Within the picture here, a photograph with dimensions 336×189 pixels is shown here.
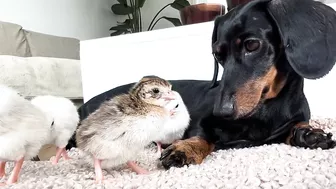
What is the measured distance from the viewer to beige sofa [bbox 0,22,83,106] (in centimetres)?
204

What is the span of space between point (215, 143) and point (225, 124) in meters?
0.07

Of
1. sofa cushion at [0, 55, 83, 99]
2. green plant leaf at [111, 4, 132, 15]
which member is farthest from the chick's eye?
green plant leaf at [111, 4, 132, 15]

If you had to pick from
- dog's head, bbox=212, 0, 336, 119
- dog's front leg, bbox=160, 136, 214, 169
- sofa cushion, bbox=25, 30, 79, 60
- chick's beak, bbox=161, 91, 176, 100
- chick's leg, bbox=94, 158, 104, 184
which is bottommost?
dog's front leg, bbox=160, 136, 214, 169

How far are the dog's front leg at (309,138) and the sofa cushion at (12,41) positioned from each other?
1963 mm

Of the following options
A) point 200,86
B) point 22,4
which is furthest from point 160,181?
point 22,4

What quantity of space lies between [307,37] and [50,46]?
2.17 metres

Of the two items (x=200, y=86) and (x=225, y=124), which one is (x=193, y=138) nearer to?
(x=225, y=124)

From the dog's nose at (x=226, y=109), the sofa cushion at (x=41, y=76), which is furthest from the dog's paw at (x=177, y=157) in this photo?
the sofa cushion at (x=41, y=76)

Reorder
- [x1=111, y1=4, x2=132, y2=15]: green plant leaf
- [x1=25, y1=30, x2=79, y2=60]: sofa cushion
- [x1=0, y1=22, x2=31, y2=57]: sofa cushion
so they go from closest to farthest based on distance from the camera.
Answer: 1. [x1=0, y1=22, x2=31, y2=57]: sofa cushion
2. [x1=25, y1=30, x2=79, y2=60]: sofa cushion
3. [x1=111, y1=4, x2=132, y2=15]: green plant leaf

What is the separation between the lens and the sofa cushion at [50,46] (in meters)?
2.64

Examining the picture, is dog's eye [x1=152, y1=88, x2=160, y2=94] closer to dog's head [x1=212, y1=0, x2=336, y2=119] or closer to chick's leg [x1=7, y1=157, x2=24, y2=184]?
dog's head [x1=212, y1=0, x2=336, y2=119]

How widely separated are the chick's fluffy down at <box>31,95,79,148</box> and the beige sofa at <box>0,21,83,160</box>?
0.92m

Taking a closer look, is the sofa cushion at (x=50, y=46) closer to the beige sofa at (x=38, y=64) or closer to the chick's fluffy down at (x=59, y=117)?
the beige sofa at (x=38, y=64)

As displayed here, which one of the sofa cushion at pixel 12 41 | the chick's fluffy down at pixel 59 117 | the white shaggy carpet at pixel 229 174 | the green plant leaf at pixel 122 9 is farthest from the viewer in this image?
the green plant leaf at pixel 122 9
